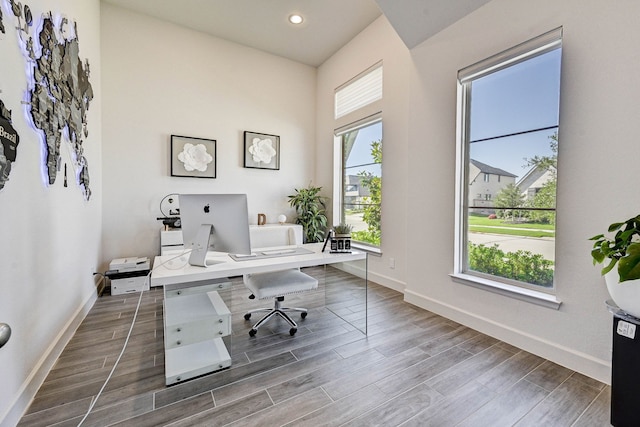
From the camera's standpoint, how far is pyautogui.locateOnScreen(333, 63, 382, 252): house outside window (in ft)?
12.7

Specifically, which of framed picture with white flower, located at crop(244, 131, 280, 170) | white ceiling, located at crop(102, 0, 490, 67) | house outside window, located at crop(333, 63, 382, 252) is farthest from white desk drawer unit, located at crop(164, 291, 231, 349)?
white ceiling, located at crop(102, 0, 490, 67)

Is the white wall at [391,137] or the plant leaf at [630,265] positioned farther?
the white wall at [391,137]

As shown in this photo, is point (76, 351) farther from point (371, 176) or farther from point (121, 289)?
point (371, 176)

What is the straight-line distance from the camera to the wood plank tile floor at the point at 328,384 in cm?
143

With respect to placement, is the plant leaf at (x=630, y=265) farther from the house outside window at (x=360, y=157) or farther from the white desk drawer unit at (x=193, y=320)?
the house outside window at (x=360, y=157)

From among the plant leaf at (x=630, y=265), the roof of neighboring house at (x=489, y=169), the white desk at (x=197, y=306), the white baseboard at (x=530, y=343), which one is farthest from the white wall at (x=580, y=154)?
the white desk at (x=197, y=306)

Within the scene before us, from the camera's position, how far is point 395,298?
3.17m

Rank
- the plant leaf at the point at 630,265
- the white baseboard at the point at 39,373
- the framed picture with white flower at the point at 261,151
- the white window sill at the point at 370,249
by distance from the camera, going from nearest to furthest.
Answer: the plant leaf at the point at 630,265
the white baseboard at the point at 39,373
the white window sill at the point at 370,249
the framed picture with white flower at the point at 261,151

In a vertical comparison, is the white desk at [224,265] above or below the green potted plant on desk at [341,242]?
below

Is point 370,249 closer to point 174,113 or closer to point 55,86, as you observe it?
point 174,113

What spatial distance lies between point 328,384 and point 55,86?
9.26 ft

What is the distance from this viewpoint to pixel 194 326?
1.73m

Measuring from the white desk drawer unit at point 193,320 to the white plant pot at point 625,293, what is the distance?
2.16 meters

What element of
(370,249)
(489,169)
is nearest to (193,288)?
(489,169)
